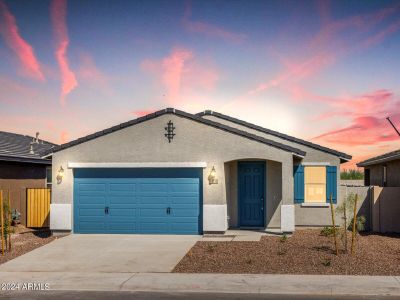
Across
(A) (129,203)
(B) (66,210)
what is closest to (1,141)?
(B) (66,210)

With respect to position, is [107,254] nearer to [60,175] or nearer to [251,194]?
[60,175]

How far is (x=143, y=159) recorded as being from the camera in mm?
19547

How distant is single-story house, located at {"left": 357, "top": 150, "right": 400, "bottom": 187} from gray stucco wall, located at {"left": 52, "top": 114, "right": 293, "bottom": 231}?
6.03 m

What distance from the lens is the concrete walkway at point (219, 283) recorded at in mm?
11148

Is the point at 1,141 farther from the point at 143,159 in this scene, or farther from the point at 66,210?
the point at 143,159

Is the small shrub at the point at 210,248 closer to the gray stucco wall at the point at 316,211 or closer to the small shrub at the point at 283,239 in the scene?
the small shrub at the point at 283,239

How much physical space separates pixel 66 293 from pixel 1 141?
15.9m

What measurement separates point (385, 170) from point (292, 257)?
1309 centimetres

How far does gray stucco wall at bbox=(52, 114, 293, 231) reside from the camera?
19000 mm

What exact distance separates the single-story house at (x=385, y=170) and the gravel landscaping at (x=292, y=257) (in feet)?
19.1

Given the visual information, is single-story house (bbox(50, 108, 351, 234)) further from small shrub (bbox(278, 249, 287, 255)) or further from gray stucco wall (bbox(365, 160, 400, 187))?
gray stucco wall (bbox(365, 160, 400, 187))

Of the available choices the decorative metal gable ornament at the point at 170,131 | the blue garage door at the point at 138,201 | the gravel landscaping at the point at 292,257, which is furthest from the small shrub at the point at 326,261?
the decorative metal gable ornament at the point at 170,131

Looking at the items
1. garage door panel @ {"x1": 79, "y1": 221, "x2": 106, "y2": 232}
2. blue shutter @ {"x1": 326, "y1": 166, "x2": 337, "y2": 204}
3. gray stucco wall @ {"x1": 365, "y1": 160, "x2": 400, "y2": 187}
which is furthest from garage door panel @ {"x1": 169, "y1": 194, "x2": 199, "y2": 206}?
gray stucco wall @ {"x1": 365, "y1": 160, "x2": 400, "y2": 187}

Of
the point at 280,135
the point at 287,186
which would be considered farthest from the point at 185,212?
the point at 280,135
